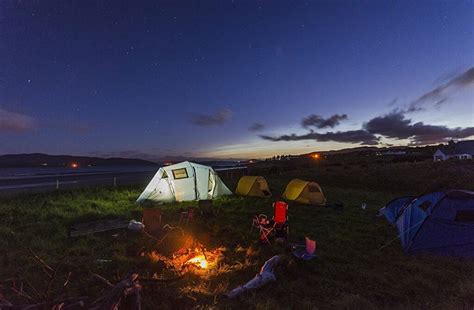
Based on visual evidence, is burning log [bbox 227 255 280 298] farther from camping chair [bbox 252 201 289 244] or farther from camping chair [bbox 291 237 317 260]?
camping chair [bbox 252 201 289 244]

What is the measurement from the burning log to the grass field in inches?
4.4

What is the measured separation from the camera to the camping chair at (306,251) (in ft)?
21.7

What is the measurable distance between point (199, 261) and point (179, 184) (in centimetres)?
960

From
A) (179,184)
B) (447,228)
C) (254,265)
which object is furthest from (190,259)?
(179,184)

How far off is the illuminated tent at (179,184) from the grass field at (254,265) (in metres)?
3.22

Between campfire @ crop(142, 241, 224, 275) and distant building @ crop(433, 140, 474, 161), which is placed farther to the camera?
distant building @ crop(433, 140, 474, 161)

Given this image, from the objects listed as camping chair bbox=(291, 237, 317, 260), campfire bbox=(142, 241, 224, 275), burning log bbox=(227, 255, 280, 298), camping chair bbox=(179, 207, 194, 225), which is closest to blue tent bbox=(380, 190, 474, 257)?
camping chair bbox=(291, 237, 317, 260)

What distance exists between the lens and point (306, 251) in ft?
22.6

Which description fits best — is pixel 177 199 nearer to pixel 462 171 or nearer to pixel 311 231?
pixel 311 231

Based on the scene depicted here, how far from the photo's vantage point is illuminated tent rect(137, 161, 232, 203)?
50.8 ft

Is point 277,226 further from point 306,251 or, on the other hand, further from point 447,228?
point 447,228

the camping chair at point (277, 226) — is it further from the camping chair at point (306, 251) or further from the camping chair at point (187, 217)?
the camping chair at point (187, 217)

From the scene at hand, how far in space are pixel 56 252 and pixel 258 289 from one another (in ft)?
17.8

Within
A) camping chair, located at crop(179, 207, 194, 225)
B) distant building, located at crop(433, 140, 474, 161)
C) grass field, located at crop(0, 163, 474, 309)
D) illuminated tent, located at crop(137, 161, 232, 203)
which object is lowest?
grass field, located at crop(0, 163, 474, 309)
